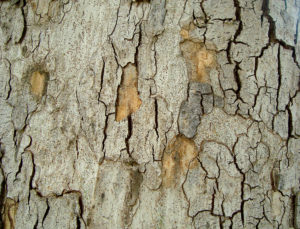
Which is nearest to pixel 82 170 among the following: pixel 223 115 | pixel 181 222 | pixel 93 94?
pixel 93 94

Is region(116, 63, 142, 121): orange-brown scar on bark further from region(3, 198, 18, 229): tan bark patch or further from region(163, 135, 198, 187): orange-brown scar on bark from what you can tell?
region(3, 198, 18, 229): tan bark patch

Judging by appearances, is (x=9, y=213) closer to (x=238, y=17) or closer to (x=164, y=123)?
(x=164, y=123)

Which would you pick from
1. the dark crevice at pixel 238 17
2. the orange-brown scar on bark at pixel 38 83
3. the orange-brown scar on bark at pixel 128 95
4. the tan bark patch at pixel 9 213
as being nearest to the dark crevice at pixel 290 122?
the dark crevice at pixel 238 17

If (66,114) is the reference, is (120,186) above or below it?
below

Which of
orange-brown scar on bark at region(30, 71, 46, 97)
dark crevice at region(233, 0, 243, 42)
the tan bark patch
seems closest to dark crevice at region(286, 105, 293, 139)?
dark crevice at region(233, 0, 243, 42)

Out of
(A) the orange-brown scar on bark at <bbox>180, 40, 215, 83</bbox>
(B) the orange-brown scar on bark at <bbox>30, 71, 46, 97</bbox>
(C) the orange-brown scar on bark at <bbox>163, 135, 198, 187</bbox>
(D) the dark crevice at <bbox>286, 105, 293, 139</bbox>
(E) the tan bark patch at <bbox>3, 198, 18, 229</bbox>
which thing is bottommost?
(E) the tan bark patch at <bbox>3, 198, 18, 229</bbox>

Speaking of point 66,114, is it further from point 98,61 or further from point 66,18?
point 66,18

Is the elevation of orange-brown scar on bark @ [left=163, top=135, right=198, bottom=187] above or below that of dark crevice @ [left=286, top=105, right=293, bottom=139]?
below
